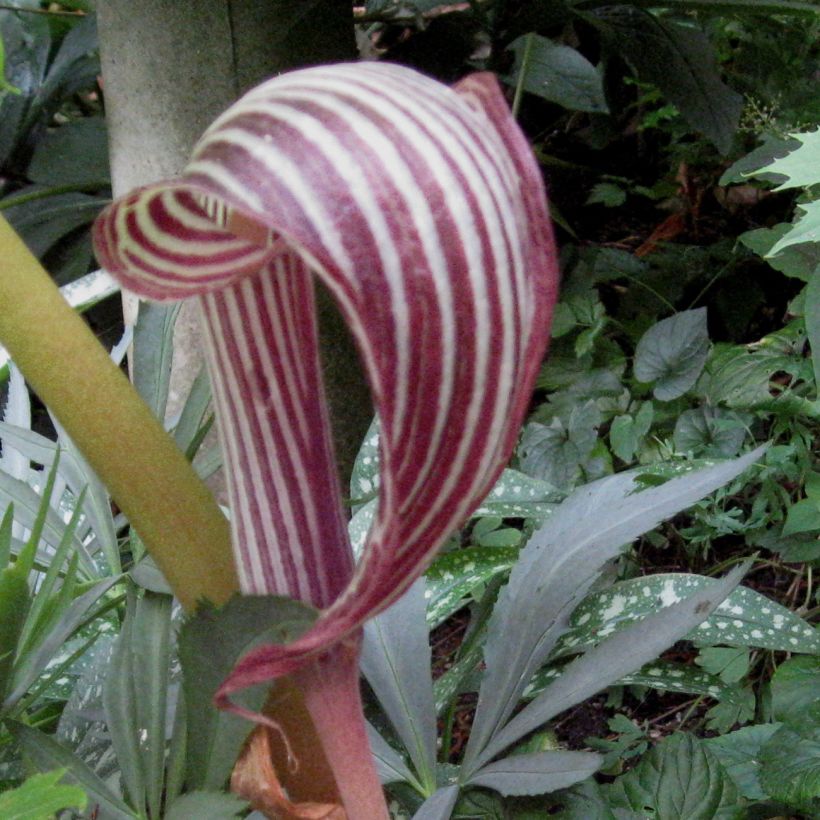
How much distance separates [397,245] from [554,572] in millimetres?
353

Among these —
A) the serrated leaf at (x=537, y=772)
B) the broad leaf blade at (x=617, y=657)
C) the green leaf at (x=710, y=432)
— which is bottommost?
the green leaf at (x=710, y=432)

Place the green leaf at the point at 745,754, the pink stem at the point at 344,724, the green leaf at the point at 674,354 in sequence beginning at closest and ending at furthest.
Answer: the pink stem at the point at 344,724 < the green leaf at the point at 745,754 < the green leaf at the point at 674,354

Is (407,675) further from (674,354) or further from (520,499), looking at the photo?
(674,354)

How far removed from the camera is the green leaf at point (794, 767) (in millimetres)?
606

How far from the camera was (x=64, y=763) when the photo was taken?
42 cm

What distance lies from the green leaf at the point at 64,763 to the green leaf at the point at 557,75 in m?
1.06

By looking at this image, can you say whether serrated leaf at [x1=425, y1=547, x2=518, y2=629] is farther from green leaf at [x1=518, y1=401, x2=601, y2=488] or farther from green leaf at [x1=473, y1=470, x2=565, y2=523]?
green leaf at [x1=518, y1=401, x2=601, y2=488]

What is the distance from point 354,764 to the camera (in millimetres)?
343

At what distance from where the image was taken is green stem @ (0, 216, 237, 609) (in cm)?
32

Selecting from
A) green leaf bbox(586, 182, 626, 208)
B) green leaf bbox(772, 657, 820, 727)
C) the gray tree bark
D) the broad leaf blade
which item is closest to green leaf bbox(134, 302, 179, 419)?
the broad leaf blade

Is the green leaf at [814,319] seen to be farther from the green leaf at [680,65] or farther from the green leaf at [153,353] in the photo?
the green leaf at [680,65]

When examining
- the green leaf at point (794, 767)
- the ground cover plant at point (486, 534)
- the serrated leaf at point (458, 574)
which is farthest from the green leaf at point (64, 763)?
the green leaf at point (794, 767)

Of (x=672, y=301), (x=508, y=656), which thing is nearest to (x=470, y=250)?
(x=508, y=656)

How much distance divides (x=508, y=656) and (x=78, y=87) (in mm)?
1252
